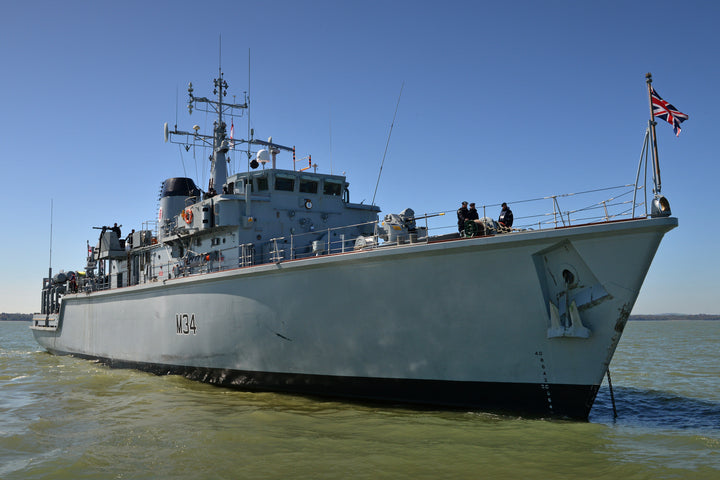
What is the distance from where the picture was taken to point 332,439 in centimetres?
859

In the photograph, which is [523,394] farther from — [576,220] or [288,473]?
[288,473]

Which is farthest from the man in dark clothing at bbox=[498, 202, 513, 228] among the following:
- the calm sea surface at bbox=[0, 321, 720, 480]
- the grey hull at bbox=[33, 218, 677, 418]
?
the calm sea surface at bbox=[0, 321, 720, 480]

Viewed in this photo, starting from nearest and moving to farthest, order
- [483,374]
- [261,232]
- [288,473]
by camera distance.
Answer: [288,473] → [483,374] → [261,232]

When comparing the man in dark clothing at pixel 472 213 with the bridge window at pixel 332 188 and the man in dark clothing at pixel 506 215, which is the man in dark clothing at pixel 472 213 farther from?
the bridge window at pixel 332 188

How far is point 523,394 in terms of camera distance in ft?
31.5

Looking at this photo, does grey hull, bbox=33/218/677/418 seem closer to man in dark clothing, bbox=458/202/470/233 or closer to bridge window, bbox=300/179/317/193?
man in dark clothing, bbox=458/202/470/233

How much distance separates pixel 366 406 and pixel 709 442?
6079 mm

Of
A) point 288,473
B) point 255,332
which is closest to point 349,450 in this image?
point 288,473

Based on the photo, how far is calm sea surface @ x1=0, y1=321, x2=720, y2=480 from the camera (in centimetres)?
714

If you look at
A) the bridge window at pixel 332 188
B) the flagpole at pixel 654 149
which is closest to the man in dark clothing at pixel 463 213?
the flagpole at pixel 654 149

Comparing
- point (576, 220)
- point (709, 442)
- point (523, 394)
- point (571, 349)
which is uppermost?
point (576, 220)

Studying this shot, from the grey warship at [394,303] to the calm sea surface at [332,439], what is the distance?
0.64m

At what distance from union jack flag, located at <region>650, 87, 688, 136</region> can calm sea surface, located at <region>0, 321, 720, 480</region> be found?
531 centimetres

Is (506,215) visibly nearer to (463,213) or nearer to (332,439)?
(463,213)
